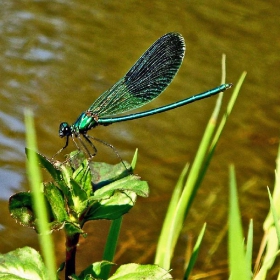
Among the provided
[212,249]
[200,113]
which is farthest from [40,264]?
[200,113]

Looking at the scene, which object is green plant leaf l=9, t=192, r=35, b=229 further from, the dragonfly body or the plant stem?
the dragonfly body

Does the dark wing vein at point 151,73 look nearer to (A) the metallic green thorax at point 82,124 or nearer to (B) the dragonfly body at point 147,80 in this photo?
(B) the dragonfly body at point 147,80

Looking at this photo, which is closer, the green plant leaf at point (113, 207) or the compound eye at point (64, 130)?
the green plant leaf at point (113, 207)

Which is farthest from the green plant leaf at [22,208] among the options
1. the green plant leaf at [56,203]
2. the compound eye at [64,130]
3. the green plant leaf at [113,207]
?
the compound eye at [64,130]

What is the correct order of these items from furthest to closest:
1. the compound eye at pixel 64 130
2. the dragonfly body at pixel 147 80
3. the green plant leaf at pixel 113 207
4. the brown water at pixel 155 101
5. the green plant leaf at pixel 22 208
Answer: the brown water at pixel 155 101 < the dragonfly body at pixel 147 80 < the compound eye at pixel 64 130 < the green plant leaf at pixel 113 207 < the green plant leaf at pixel 22 208

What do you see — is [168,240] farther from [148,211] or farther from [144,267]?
[148,211]

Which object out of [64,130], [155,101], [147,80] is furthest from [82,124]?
[155,101]

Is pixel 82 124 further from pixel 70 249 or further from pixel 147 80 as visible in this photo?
pixel 70 249
